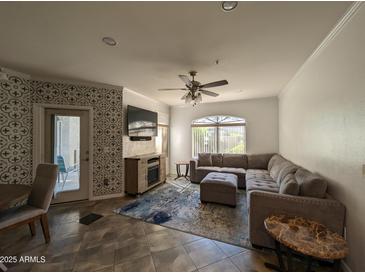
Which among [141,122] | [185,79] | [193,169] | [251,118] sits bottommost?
[193,169]

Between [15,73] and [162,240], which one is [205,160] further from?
[15,73]

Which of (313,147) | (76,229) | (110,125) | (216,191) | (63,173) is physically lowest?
(76,229)

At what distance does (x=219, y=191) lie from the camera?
329cm

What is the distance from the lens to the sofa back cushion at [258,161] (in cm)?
471

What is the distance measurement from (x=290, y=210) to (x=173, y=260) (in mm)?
1496

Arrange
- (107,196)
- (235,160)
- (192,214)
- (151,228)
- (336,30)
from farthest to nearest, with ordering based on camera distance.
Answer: (235,160) → (107,196) → (192,214) → (151,228) → (336,30)

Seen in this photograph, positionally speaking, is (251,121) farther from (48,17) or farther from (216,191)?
(48,17)

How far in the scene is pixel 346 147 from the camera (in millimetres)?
1672

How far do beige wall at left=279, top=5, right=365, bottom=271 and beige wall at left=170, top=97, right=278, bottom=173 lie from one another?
2.42 m

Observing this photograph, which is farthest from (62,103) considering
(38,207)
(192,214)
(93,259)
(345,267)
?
(345,267)

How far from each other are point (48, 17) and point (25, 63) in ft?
5.31

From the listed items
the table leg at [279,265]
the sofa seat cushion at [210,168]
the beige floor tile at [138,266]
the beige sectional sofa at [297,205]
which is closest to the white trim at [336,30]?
the beige sectional sofa at [297,205]

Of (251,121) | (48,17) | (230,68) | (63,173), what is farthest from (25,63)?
(251,121)

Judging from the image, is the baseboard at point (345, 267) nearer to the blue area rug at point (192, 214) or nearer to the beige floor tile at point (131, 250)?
the blue area rug at point (192, 214)
